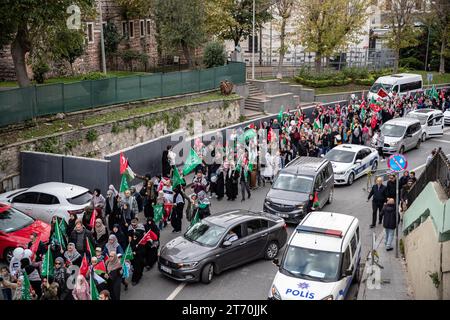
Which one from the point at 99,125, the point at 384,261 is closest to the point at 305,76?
the point at 99,125

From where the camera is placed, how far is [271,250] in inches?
643

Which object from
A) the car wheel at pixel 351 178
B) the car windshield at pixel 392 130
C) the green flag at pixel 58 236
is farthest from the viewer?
the car windshield at pixel 392 130

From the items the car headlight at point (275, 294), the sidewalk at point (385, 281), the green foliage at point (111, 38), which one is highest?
the green foliage at point (111, 38)

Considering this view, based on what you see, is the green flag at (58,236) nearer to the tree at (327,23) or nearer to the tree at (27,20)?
the tree at (27,20)

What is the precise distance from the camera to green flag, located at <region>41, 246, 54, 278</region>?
13.1 metres

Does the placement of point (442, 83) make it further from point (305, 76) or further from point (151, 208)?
point (151, 208)

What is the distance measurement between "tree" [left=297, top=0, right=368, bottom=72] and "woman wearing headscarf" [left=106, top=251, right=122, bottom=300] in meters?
35.1

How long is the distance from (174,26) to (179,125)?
1134cm

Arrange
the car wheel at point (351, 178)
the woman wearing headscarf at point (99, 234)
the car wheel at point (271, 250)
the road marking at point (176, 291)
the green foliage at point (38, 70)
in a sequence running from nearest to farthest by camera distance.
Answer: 1. the road marking at point (176, 291)
2. the woman wearing headscarf at point (99, 234)
3. the car wheel at point (271, 250)
4. the car wheel at point (351, 178)
5. the green foliage at point (38, 70)

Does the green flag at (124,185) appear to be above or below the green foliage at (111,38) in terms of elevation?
below

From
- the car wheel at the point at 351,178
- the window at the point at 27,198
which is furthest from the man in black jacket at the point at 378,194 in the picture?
the window at the point at 27,198

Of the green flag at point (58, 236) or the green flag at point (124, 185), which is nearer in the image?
the green flag at point (58, 236)

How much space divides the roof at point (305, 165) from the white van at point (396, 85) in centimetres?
1986

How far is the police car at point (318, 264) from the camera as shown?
12.7 metres
